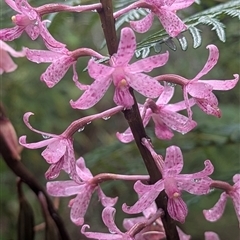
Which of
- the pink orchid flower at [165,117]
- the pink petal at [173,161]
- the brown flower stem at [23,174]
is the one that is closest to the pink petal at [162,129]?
the pink orchid flower at [165,117]

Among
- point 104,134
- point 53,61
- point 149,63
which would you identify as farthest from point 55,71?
point 104,134

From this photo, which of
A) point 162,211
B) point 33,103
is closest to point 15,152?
point 162,211

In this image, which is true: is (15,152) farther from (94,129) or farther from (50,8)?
(94,129)

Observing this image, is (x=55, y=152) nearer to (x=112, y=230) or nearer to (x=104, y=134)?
(x=112, y=230)

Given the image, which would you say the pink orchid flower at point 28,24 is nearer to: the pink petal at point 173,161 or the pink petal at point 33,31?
the pink petal at point 33,31

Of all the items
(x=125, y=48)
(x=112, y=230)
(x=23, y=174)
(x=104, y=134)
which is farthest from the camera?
(x=104, y=134)

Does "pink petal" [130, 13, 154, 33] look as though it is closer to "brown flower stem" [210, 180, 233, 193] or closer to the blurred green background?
"brown flower stem" [210, 180, 233, 193]
